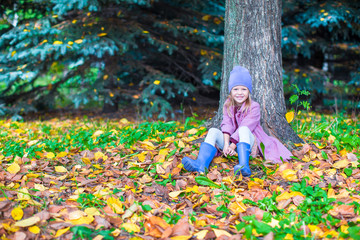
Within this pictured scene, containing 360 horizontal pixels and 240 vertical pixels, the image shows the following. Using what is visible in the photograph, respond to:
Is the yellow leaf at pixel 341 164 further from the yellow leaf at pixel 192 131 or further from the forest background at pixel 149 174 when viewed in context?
the yellow leaf at pixel 192 131

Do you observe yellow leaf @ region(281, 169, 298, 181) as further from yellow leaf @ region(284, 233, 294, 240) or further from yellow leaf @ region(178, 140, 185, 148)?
yellow leaf @ region(178, 140, 185, 148)

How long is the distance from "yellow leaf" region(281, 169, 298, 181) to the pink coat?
262 mm

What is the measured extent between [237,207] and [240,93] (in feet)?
4.09

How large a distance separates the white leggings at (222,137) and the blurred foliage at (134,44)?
2.34 metres

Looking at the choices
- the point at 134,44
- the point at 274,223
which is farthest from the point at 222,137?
the point at 134,44

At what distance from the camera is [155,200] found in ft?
7.54

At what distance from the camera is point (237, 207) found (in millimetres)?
2191

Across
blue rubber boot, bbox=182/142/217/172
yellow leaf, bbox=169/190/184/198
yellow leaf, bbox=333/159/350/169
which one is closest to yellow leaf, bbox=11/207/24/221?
yellow leaf, bbox=169/190/184/198

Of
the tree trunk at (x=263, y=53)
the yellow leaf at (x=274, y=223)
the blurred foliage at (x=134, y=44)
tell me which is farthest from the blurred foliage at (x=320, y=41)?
the yellow leaf at (x=274, y=223)

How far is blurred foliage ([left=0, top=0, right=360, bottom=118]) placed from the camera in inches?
204

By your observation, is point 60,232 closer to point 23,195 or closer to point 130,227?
point 130,227

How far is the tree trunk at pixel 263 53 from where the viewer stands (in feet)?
10.9

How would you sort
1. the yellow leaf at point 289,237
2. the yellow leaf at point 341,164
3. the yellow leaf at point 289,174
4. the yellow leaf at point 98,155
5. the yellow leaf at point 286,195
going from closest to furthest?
the yellow leaf at point 289,237, the yellow leaf at point 286,195, the yellow leaf at point 289,174, the yellow leaf at point 341,164, the yellow leaf at point 98,155

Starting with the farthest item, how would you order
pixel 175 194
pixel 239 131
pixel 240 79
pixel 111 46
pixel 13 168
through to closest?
1. pixel 111 46
2. pixel 240 79
3. pixel 239 131
4. pixel 13 168
5. pixel 175 194
